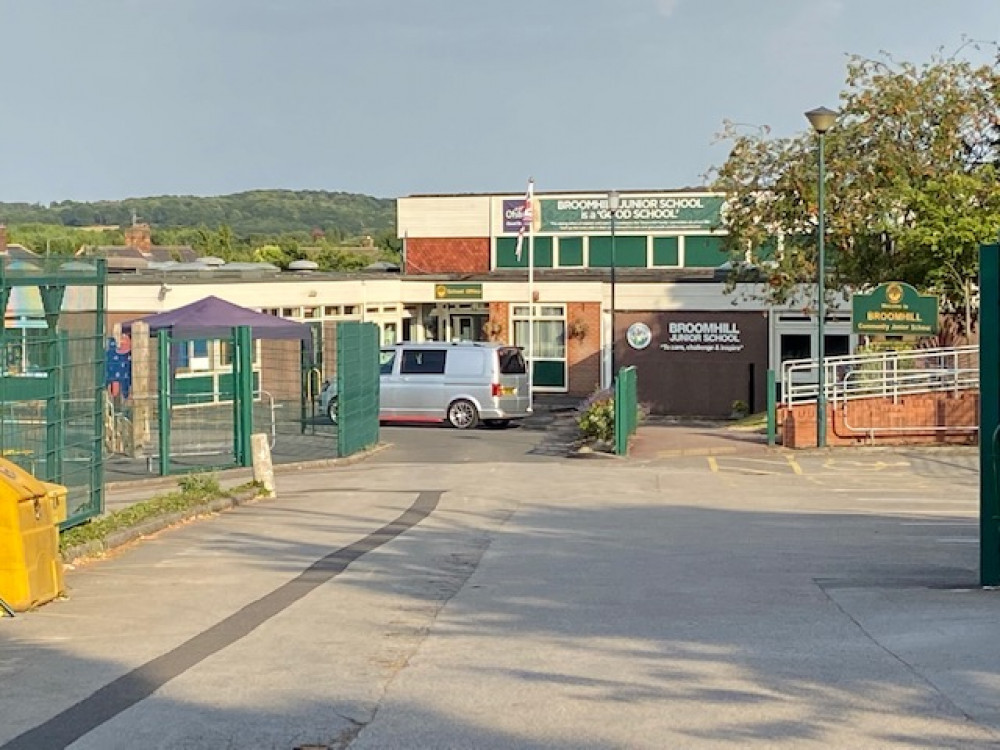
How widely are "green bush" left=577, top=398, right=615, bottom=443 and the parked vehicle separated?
5.40 m

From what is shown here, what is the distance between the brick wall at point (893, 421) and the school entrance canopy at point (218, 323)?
9.20 metres

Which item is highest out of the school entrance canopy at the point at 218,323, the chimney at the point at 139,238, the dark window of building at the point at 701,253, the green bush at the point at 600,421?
the chimney at the point at 139,238

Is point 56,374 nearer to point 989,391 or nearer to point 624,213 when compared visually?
point 989,391

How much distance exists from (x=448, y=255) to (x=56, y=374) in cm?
3663

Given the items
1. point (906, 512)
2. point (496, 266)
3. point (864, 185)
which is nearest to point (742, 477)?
point (906, 512)

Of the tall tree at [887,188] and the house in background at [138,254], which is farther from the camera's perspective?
the house in background at [138,254]

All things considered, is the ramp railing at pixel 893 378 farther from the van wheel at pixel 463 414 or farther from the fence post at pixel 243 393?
the fence post at pixel 243 393

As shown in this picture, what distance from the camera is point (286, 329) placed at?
89.7 feet

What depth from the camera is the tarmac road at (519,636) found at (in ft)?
21.0

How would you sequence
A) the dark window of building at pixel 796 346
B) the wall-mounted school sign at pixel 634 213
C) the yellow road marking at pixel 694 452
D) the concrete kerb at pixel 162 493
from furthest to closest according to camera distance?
the wall-mounted school sign at pixel 634 213, the dark window of building at pixel 796 346, the yellow road marking at pixel 694 452, the concrete kerb at pixel 162 493

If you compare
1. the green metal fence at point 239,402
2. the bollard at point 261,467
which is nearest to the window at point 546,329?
the green metal fence at point 239,402

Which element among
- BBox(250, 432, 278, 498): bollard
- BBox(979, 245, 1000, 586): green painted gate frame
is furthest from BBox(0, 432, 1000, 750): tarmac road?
BBox(250, 432, 278, 498): bollard

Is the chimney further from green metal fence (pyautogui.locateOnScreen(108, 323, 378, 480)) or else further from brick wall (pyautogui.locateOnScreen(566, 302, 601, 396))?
green metal fence (pyautogui.locateOnScreen(108, 323, 378, 480))

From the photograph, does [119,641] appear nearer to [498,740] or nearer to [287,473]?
[498,740]
